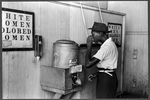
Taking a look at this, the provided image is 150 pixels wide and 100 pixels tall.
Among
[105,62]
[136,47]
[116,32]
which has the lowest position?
[105,62]

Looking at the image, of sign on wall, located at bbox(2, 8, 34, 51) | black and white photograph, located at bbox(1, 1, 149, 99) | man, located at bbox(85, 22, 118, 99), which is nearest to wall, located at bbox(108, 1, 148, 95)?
black and white photograph, located at bbox(1, 1, 149, 99)

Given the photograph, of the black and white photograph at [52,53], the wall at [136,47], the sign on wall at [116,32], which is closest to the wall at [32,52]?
the black and white photograph at [52,53]

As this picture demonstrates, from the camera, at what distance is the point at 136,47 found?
6863 mm

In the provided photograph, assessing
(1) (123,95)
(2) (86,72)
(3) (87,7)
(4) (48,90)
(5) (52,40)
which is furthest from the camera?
(1) (123,95)

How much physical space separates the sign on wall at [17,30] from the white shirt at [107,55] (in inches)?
49.7

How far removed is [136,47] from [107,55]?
3.40 m

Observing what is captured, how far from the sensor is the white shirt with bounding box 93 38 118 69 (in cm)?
373

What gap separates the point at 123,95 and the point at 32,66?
12.2ft

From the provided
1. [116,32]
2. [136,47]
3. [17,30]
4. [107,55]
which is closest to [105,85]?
[107,55]

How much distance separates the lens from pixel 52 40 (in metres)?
4.29

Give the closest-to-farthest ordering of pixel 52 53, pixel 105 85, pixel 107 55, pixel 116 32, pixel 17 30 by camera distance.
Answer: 1. pixel 17 30
2. pixel 107 55
3. pixel 105 85
4. pixel 52 53
5. pixel 116 32

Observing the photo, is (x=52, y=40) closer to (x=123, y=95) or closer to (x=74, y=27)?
(x=74, y=27)

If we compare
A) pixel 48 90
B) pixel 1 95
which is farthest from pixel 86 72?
pixel 1 95

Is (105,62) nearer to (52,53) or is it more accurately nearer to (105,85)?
(105,85)
